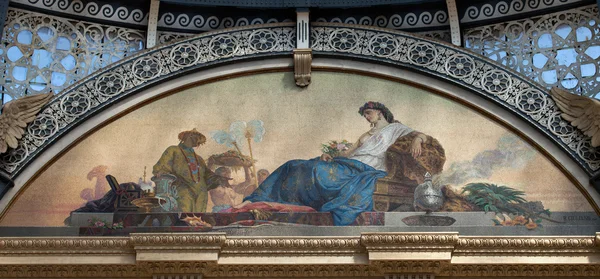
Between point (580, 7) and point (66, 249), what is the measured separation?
27.0 feet

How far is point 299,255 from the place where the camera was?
13.7 m

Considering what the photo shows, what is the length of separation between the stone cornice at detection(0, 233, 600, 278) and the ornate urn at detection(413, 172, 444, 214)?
869 mm

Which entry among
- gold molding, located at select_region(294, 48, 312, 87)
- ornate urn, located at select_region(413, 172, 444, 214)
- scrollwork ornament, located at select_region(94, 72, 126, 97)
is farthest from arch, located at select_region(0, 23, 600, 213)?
ornate urn, located at select_region(413, 172, 444, 214)

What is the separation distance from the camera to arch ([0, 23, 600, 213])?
14.9 meters

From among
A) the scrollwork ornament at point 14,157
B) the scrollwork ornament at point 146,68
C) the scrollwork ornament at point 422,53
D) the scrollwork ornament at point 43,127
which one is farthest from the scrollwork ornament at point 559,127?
the scrollwork ornament at point 14,157

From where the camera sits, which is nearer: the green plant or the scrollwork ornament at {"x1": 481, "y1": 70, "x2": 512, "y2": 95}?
the green plant

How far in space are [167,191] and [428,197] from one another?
3605 mm

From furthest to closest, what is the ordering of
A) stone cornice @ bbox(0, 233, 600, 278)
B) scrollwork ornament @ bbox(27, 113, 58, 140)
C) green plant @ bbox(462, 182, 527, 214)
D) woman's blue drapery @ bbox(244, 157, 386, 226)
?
scrollwork ornament @ bbox(27, 113, 58, 140) < woman's blue drapery @ bbox(244, 157, 386, 226) < green plant @ bbox(462, 182, 527, 214) < stone cornice @ bbox(0, 233, 600, 278)

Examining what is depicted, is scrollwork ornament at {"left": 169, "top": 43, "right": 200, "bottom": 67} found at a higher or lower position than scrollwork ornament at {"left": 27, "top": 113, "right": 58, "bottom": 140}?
higher

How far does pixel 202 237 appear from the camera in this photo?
1359 centimetres

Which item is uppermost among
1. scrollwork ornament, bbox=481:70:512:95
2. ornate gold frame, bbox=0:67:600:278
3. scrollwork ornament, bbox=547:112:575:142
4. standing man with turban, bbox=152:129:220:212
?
scrollwork ornament, bbox=481:70:512:95

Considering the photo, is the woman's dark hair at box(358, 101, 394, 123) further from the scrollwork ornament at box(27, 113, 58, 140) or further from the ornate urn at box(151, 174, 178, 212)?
the scrollwork ornament at box(27, 113, 58, 140)

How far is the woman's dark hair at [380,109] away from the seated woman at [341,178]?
4 cm

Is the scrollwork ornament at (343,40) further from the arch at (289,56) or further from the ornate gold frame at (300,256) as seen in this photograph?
the ornate gold frame at (300,256)
